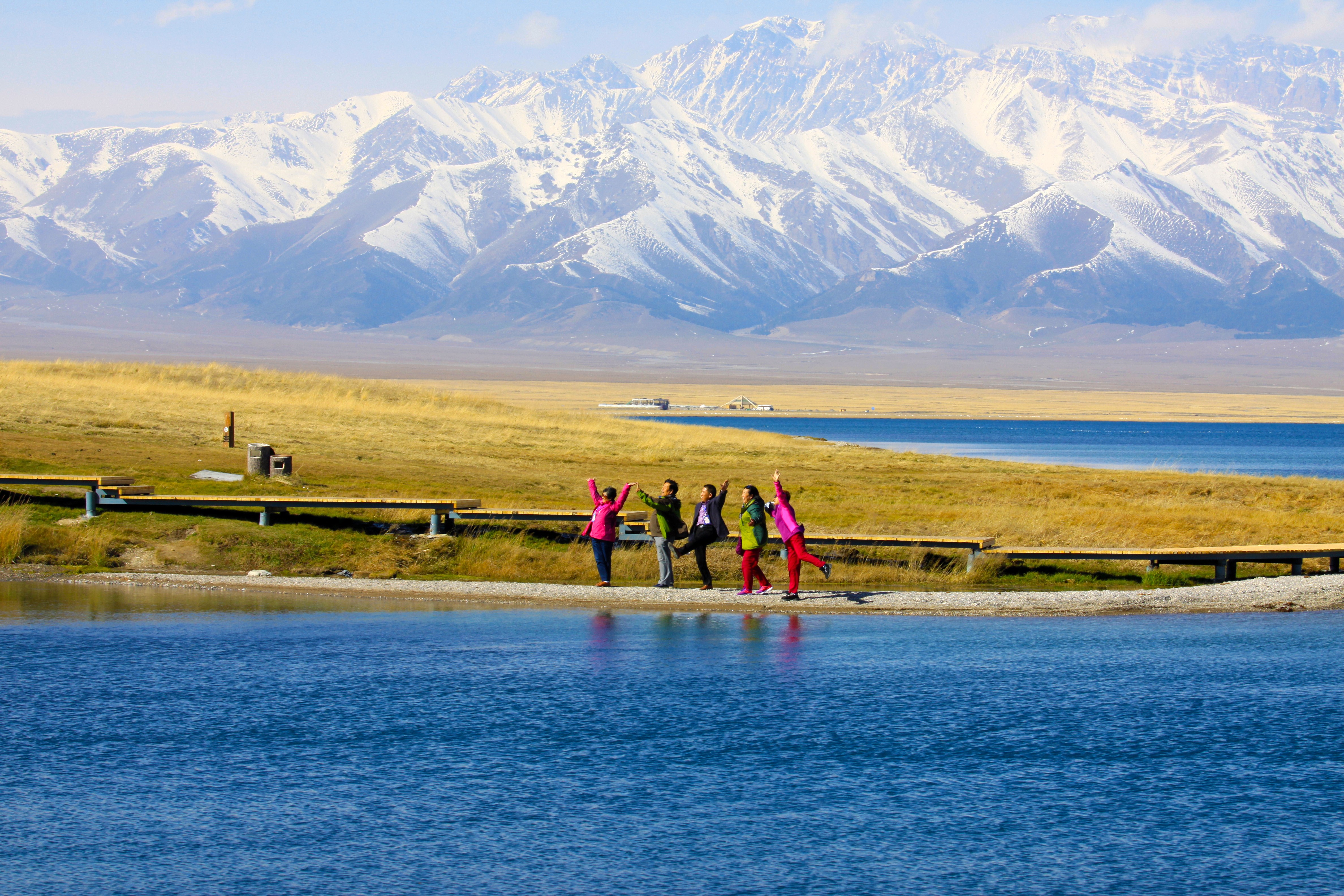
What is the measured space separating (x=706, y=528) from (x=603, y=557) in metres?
1.81

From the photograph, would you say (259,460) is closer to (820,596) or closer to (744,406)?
(820,596)

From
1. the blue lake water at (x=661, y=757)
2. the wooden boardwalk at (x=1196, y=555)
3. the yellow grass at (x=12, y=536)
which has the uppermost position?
the yellow grass at (x=12, y=536)

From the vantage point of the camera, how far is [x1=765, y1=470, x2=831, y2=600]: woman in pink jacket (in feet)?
78.3

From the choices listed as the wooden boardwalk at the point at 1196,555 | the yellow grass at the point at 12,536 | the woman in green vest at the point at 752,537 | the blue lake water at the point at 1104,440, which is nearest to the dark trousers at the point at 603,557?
the woman in green vest at the point at 752,537

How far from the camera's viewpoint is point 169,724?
16672 millimetres

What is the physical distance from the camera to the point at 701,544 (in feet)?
81.9

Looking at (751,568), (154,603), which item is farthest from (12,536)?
(751,568)

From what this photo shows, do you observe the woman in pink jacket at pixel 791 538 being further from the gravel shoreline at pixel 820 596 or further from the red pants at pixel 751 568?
the red pants at pixel 751 568

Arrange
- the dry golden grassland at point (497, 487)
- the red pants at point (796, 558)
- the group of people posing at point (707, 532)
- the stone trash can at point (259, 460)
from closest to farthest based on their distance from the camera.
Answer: the group of people posing at point (707, 532), the red pants at point (796, 558), the dry golden grassland at point (497, 487), the stone trash can at point (259, 460)

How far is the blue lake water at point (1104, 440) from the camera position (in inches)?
2970

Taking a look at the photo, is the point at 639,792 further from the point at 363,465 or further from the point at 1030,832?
the point at 363,465

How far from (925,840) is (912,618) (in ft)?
34.8

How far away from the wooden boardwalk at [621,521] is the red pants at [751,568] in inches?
86.4

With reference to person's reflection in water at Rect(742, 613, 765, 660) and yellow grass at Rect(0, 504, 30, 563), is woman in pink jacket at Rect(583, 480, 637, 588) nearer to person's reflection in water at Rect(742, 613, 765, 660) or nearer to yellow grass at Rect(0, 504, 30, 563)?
person's reflection in water at Rect(742, 613, 765, 660)
